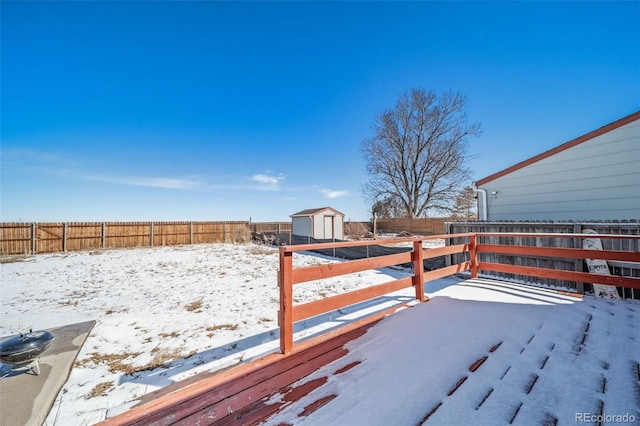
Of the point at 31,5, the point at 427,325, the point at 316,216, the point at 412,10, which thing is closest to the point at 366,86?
the point at 412,10

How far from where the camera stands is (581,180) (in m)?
5.91

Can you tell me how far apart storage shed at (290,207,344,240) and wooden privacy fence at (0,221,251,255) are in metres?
4.21

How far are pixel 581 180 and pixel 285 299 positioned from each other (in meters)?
7.74

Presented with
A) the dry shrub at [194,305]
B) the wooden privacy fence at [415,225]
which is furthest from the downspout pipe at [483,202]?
the wooden privacy fence at [415,225]

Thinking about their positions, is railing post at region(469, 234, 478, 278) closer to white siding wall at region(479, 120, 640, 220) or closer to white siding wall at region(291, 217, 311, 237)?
white siding wall at region(479, 120, 640, 220)

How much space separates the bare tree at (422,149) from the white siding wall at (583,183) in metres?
14.0

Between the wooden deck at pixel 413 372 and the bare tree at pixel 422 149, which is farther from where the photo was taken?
the bare tree at pixel 422 149

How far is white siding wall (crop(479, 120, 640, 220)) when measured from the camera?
5.26m

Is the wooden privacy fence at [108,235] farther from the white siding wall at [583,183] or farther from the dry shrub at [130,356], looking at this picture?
the white siding wall at [583,183]

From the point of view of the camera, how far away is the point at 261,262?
29.3 ft

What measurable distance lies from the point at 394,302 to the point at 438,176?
1914 cm

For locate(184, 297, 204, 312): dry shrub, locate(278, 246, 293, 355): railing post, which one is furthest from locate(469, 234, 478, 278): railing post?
locate(184, 297, 204, 312): dry shrub

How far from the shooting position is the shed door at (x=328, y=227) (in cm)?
1888

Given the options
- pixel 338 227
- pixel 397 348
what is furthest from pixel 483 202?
pixel 338 227
